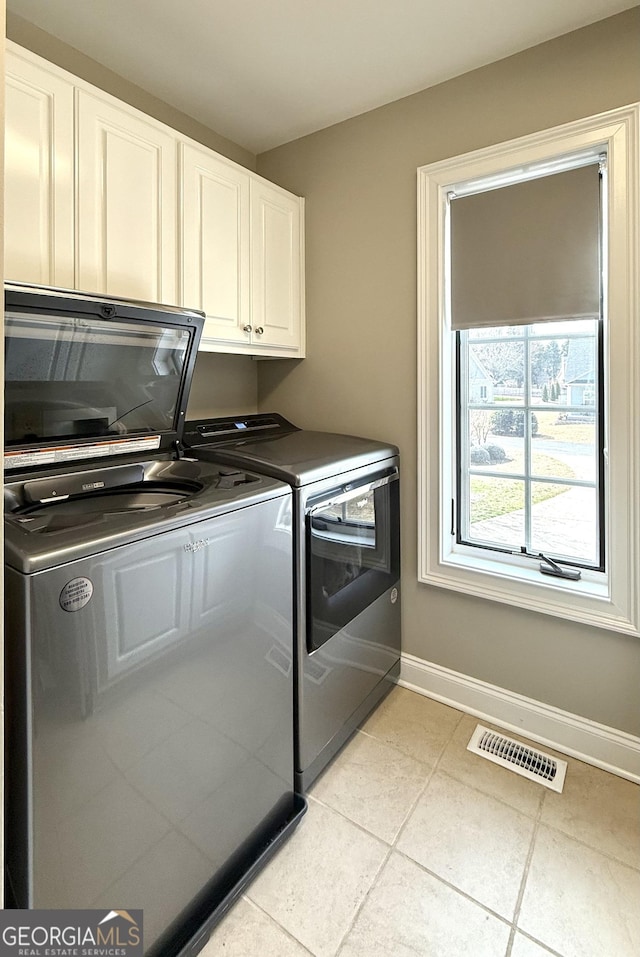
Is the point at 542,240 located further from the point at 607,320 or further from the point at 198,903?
the point at 198,903

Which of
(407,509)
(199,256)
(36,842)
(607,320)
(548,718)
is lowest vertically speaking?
(548,718)

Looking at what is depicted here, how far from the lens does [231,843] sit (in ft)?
4.33

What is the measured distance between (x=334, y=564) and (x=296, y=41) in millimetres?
1801

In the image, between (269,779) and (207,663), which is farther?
(269,779)

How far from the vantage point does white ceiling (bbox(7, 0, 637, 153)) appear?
1.57 meters

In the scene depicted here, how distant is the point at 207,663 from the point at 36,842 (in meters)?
0.45

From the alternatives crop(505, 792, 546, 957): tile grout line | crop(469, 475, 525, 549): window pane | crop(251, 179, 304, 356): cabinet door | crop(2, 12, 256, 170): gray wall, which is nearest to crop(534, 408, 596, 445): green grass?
crop(469, 475, 525, 549): window pane

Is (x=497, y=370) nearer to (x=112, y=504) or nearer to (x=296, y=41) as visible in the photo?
(x=296, y=41)

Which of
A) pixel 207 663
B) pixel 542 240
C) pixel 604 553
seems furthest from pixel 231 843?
pixel 542 240

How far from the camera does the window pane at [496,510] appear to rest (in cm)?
203

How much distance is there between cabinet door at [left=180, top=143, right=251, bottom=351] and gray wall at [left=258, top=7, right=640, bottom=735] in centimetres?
46

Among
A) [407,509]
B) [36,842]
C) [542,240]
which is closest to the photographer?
[36,842]

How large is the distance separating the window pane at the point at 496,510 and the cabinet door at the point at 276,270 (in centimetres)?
105

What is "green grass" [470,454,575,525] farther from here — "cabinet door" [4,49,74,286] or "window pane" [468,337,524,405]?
"cabinet door" [4,49,74,286]
